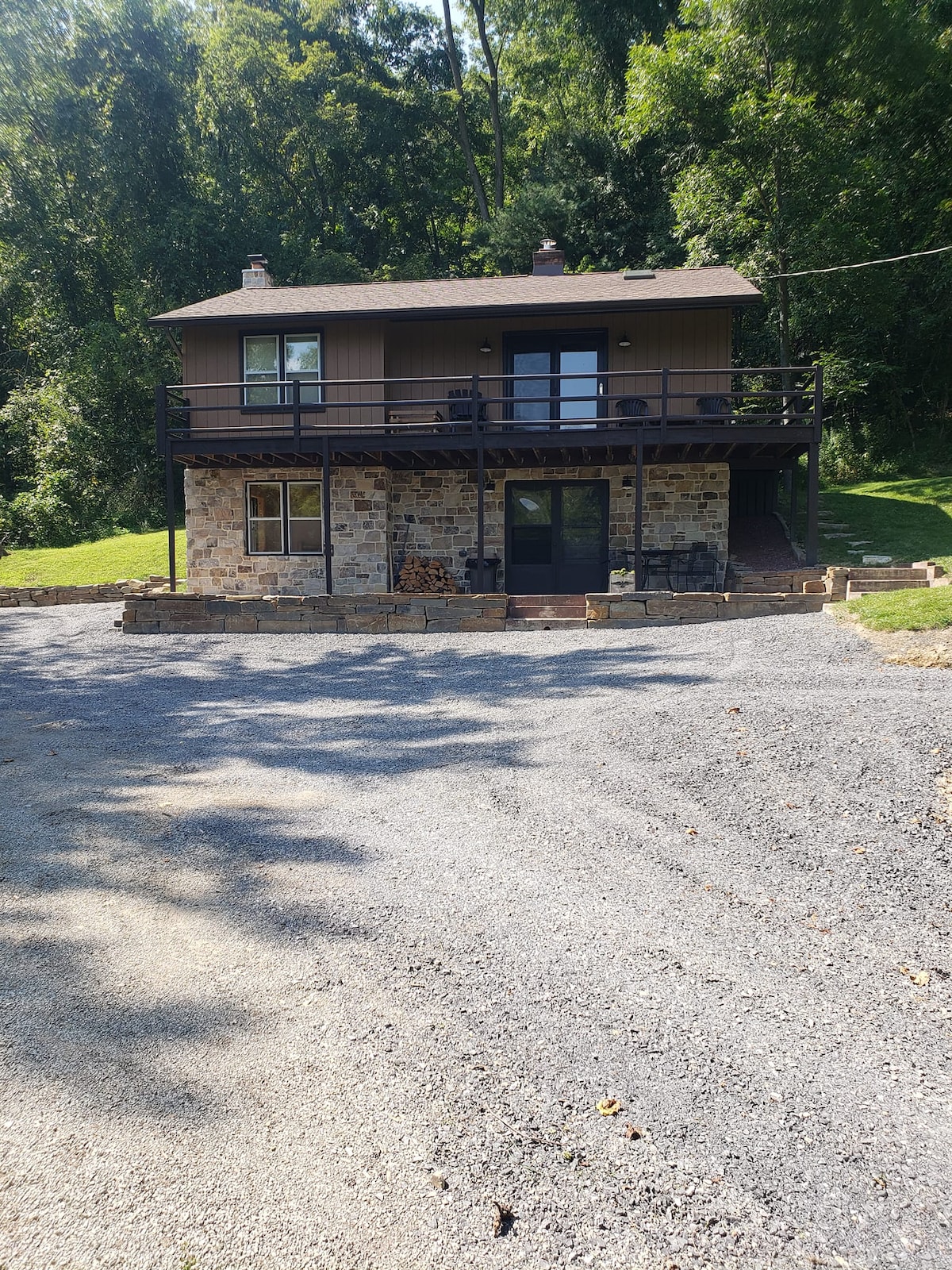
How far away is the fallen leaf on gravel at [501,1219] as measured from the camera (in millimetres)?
2291

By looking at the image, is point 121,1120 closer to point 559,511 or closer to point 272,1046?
point 272,1046

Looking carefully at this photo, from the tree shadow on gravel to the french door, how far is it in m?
6.74

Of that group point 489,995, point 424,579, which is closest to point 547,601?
point 424,579

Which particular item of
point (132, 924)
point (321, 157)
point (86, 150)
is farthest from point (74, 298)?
point (132, 924)

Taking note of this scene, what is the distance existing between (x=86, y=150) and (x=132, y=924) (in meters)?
31.8

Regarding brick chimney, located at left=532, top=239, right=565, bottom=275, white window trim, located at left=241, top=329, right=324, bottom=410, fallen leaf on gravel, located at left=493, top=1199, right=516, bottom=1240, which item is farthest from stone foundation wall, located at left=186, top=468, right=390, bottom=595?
fallen leaf on gravel, located at left=493, top=1199, right=516, bottom=1240

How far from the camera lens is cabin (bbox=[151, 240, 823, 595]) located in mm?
15133

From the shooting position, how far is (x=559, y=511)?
15953mm

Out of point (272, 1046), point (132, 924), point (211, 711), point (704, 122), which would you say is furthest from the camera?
point (704, 122)

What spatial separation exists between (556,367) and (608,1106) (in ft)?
48.1

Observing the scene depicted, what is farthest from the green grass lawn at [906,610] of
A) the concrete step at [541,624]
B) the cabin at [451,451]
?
the cabin at [451,451]

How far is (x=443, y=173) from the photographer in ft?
110

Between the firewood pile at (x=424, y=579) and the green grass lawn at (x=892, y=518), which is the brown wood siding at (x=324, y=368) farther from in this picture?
the green grass lawn at (x=892, y=518)

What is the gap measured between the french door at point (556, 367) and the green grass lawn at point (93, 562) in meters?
8.20
